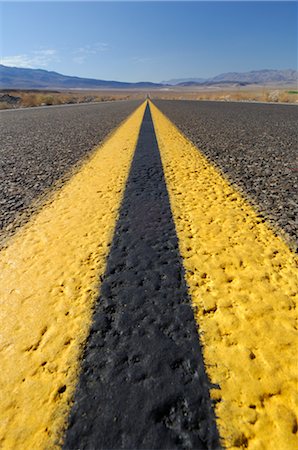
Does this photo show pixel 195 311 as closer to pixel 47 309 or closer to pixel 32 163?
pixel 47 309

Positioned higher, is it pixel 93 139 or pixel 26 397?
pixel 93 139

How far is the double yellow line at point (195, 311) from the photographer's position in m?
0.84

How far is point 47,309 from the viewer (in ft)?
4.12

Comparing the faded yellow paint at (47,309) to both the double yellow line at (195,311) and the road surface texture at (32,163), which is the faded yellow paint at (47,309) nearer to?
the double yellow line at (195,311)

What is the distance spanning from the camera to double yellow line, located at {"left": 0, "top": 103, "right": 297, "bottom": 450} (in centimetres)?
84

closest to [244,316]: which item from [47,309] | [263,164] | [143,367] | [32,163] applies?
[143,367]

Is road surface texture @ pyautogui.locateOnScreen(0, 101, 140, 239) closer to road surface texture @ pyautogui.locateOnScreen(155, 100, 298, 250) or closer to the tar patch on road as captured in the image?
the tar patch on road

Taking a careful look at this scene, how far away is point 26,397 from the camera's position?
2.96 feet

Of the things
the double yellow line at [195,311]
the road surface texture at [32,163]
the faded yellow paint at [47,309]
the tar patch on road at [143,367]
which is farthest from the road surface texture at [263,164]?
the road surface texture at [32,163]

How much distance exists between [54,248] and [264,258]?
1.07 m

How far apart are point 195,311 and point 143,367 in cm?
31

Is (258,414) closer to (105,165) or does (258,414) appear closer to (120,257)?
(120,257)

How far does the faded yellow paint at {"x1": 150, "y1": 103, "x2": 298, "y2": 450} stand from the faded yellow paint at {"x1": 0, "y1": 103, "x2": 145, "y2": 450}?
418 mm

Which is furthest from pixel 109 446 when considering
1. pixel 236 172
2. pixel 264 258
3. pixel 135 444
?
pixel 236 172
